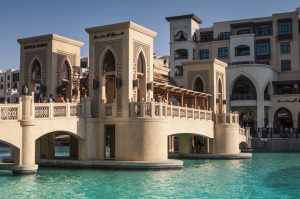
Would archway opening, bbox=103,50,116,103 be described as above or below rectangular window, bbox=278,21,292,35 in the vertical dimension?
below

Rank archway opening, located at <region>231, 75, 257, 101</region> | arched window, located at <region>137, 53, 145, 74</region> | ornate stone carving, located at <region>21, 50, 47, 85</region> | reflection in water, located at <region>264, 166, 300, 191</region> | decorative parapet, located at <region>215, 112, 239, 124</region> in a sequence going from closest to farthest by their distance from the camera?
reflection in water, located at <region>264, 166, 300, 191</region>, arched window, located at <region>137, 53, 145, 74</region>, ornate stone carving, located at <region>21, 50, 47, 85</region>, decorative parapet, located at <region>215, 112, 239, 124</region>, archway opening, located at <region>231, 75, 257, 101</region>

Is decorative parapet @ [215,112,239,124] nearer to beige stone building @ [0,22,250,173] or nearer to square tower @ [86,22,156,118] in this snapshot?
beige stone building @ [0,22,250,173]

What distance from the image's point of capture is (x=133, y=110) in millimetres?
24594

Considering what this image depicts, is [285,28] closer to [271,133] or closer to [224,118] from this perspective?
[271,133]

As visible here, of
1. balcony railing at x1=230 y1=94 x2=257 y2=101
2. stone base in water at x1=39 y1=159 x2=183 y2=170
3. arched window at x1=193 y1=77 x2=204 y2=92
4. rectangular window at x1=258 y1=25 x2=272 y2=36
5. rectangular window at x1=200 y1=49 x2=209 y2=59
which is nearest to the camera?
stone base in water at x1=39 y1=159 x2=183 y2=170

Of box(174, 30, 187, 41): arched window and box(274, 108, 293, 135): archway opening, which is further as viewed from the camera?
box(174, 30, 187, 41): arched window

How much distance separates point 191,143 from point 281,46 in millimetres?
28248

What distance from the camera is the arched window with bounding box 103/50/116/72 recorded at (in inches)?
1009

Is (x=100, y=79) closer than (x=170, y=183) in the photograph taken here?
No

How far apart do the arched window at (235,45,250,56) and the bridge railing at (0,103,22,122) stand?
43868mm

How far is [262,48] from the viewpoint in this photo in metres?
59.5

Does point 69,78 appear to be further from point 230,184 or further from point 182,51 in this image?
point 182,51

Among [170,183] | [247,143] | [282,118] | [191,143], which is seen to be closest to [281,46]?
[282,118]

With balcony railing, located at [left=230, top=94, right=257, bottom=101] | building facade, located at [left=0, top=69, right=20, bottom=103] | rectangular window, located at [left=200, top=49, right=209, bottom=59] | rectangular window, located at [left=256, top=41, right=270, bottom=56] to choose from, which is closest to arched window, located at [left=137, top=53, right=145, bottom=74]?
balcony railing, located at [left=230, top=94, right=257, bottom=101]
